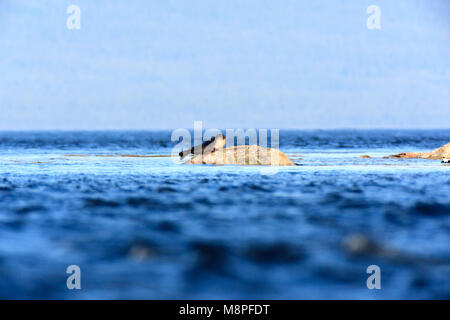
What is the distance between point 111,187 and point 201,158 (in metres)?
10.9

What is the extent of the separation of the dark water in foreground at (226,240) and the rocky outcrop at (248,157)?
8578 millimetres

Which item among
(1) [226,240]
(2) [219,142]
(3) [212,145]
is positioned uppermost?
(2) [219,142]

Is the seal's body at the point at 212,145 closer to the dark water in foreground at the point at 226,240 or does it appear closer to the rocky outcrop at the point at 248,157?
the rocky outcrop at the point at 248,157

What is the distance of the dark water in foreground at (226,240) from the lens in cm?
710

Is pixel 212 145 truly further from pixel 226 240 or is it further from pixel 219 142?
pixel 226 240

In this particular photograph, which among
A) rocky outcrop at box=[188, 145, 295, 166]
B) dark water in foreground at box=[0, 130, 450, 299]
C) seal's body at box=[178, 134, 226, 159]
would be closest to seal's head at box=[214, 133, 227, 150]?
seal's body at box=[178, 134, 226, 159]

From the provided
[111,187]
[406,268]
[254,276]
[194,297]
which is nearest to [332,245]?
[406,268]

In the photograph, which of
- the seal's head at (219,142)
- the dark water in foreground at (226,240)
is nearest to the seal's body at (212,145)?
the seal's head at (219,142)

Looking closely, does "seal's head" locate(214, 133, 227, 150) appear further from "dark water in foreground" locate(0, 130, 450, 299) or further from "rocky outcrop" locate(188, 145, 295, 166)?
"dark water in foreground" locate(0, 130, 450, 299)

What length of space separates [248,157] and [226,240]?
17.2 m

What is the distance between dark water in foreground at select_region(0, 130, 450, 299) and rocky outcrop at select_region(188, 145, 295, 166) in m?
8.58

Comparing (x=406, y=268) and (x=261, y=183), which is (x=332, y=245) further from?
(x=261, y=183)

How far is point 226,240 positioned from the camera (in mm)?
9406

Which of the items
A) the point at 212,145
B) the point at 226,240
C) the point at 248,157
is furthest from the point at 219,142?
the point at 226,240
